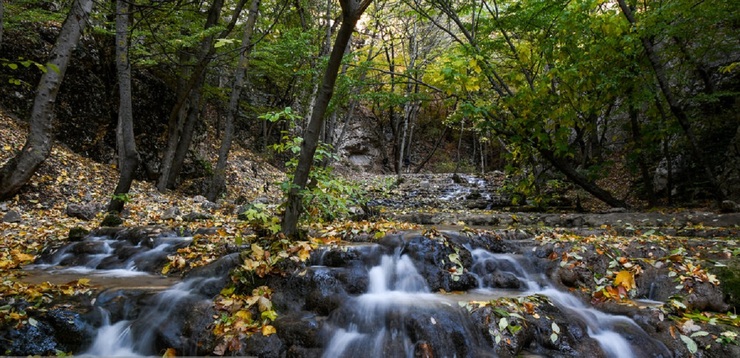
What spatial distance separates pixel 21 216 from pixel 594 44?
11.6 m

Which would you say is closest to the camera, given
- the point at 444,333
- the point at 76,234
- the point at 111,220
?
the point at 444,333

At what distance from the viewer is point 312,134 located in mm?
4141

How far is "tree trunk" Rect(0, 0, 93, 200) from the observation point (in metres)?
6.91

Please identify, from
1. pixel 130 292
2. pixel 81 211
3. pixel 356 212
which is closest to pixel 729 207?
pixel 356 212

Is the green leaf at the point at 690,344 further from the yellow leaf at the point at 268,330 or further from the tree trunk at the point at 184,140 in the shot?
the tree trunk at the point at 184,140

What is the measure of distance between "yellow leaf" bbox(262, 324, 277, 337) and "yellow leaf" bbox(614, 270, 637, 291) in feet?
12.5

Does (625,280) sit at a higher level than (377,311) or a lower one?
higher

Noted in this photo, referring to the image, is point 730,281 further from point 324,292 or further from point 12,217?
point 12,217

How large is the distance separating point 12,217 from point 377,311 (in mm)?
7059

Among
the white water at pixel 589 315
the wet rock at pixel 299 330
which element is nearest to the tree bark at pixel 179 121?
the wet rock at pixel 299 330

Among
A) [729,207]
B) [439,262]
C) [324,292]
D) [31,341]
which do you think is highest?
[729,207]

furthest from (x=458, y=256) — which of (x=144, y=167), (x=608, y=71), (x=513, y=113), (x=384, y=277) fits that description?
(x=144, y=167)

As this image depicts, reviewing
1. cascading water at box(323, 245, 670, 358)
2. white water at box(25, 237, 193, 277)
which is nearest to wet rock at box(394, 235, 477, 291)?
cascading water at box(323, 245, 670, 358)

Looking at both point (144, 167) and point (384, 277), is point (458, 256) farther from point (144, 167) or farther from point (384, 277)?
point (144, 167)
